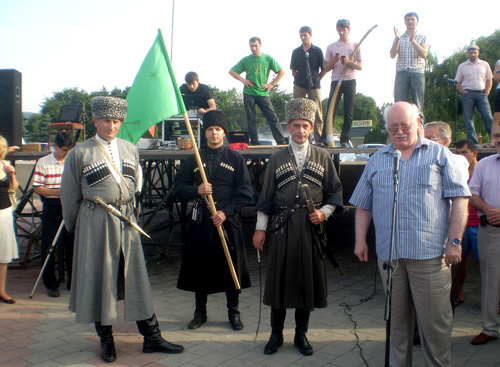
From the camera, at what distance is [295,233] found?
4.26m

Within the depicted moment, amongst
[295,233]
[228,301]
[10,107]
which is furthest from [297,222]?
[10,107]

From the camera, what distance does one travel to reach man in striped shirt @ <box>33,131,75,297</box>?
6.37m

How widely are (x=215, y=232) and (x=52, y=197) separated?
265 cm

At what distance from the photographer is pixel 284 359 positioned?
13.8ft

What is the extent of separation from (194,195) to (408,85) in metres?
4.72

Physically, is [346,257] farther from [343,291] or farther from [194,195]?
[194,195]

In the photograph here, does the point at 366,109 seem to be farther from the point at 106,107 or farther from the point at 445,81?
the point at 106,107

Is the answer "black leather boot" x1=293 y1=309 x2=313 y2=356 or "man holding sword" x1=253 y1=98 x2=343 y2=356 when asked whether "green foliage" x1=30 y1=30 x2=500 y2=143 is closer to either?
"man holding sword" x1=253 y1=98 x2=343 y2=356

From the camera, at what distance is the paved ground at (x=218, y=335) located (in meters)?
4.22

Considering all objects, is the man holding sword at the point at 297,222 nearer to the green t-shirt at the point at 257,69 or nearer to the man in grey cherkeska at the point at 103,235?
the man in grey cherkeska at the point at 103,235

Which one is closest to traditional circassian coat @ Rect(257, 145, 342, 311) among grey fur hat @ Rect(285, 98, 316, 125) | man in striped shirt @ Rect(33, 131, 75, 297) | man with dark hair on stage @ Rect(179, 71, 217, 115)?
grey fur hat @ Rect(285, 98, 316, 125)

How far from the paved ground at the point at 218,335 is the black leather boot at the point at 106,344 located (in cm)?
7

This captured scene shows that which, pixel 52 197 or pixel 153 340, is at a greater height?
pixel 52 197

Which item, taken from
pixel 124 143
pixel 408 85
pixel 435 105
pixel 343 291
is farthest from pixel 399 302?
pixel 435 105
